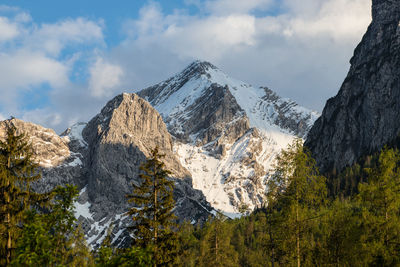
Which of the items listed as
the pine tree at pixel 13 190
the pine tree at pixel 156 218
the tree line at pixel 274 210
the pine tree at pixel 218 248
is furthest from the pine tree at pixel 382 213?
the pine tree at pixel 218 248

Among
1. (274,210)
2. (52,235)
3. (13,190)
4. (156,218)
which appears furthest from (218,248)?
(13,190)

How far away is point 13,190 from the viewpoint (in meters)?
23.3

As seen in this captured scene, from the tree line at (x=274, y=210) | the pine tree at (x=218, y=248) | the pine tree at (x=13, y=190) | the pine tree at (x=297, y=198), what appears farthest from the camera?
the pine tree at (x=218, y=248)

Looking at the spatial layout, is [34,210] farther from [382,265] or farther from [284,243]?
[382,265]

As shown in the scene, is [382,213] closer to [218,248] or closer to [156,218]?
[156,218]

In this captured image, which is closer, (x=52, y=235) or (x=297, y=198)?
(x=52, y=235)

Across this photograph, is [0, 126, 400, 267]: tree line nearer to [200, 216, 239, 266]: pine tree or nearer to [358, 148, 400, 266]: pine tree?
[358, 148, 400, 266]: pine tree

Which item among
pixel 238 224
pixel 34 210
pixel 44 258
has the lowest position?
pixel 44 258

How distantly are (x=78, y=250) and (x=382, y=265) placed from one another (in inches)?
943

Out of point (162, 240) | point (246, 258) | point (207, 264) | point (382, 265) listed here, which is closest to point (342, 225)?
point (382, 265)

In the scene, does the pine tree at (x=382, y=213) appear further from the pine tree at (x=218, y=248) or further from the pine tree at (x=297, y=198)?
the pine tree at (x=218, y=248)

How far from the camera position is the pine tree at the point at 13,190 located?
22266 millimetres

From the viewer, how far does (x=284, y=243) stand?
87.1 ft

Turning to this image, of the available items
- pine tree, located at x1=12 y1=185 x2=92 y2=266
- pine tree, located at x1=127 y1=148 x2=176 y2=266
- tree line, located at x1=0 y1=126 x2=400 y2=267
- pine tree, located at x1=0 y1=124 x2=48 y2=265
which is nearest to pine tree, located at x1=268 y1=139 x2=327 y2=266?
tree line, located at x1=0 y1=126 x2=400 y2=267
